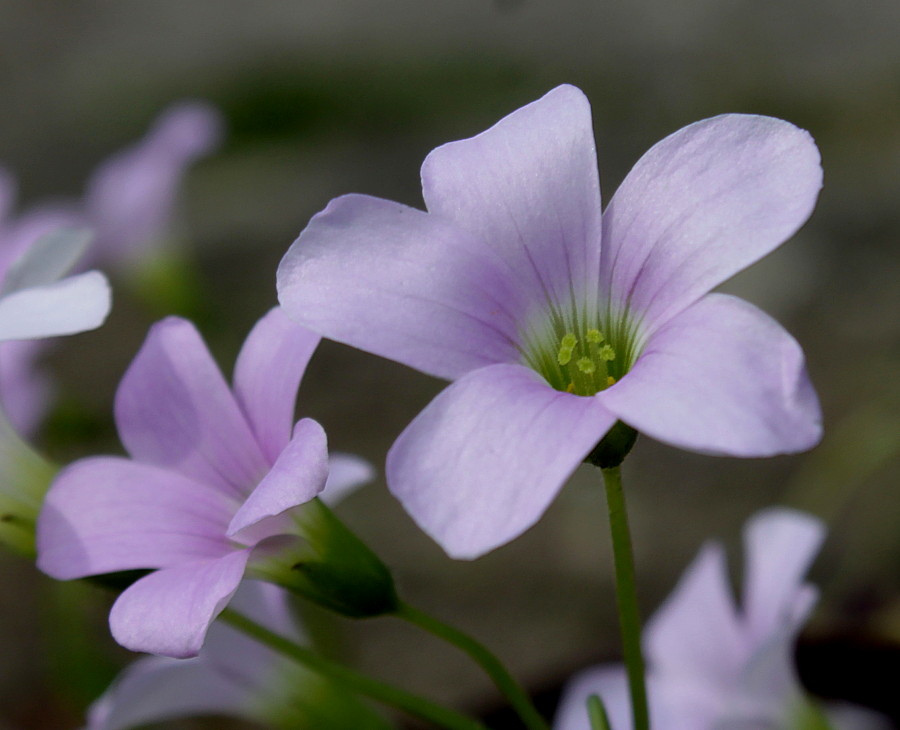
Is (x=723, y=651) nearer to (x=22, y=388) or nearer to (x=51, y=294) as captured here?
(x=51, y=294)

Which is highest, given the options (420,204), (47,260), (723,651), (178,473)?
(47,260)

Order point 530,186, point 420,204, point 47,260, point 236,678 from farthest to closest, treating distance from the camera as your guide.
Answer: point 420,204, point 236,678, point 47,260, point 530,186

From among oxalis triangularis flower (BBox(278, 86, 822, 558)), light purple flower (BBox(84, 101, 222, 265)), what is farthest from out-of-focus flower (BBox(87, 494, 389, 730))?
light purple flower (BBox(84, 101, 222, 265))

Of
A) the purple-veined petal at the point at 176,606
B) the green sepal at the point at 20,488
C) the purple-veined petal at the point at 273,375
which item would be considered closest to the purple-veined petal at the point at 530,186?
the purple-veined petal at the point at 273,375

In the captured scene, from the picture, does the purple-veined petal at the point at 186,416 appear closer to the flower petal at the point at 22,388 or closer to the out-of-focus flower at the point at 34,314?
the out-of-focus flower at the point at 34,314

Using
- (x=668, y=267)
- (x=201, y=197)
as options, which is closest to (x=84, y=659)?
(x=668, y=267)

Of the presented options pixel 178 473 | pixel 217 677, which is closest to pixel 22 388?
pixel 217 677

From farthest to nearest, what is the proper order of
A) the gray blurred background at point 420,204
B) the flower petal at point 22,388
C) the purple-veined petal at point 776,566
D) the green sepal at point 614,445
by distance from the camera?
1. the gray blurred background at point 420,204
2. the flower petal at point 22,388
3. the purple-veined petal at point 776,566
4. the green sepal at point 614,445

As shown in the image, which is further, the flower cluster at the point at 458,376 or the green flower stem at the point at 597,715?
the green flower stem at the point at 597,715

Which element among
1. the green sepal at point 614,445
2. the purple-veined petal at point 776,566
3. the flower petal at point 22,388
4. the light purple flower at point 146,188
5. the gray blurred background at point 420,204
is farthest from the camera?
the gray blurred background at point 420,204
